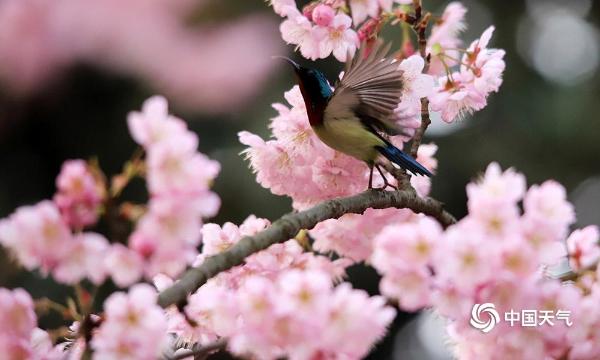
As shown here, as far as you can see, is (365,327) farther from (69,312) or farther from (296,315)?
(69,312)

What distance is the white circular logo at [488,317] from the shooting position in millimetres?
1049

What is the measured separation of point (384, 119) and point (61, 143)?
3.66 m

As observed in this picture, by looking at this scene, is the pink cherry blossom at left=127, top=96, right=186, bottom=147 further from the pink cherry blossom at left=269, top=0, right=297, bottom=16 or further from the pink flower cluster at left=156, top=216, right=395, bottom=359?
the pink cherry blossom at left=269, top=0, right=297, bottom=16

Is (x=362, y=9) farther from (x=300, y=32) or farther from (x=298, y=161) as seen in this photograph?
(x=298, y=161)

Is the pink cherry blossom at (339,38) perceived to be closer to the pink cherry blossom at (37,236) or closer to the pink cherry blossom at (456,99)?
the pink cherry blossom at (456,99)

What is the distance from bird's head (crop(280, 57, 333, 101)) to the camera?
1.41 meters

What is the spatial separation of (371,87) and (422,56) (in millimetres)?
178

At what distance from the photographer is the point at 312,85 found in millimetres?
1412

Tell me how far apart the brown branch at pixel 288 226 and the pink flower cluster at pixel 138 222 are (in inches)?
A: 2.0

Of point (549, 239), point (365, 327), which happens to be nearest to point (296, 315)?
point (365, 327)

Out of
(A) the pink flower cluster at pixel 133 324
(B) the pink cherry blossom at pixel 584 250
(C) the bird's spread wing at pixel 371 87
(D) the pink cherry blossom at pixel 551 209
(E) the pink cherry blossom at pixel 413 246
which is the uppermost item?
(C) the bird's spread wing at pixel 371 87

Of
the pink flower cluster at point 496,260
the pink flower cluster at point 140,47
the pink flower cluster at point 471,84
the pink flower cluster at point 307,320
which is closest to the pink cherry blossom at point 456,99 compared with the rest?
the pink flower cluster at point 471,84

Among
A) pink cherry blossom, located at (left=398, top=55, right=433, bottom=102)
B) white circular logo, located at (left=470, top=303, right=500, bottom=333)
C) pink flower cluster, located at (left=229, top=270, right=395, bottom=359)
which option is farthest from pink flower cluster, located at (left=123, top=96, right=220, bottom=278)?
pink cherry blossom, located at (left=398, top=55, right=433, bottom=102)

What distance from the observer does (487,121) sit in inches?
226
